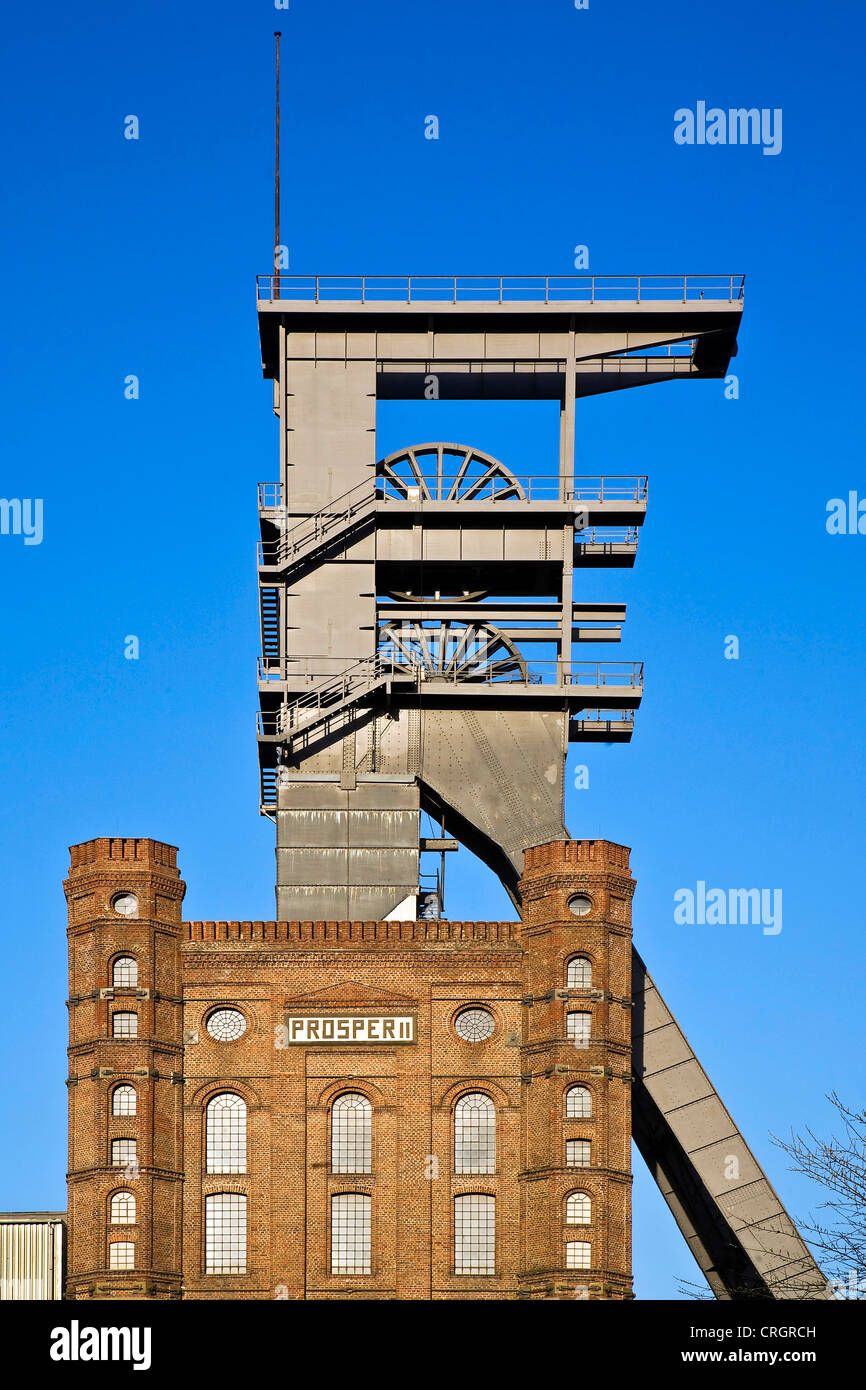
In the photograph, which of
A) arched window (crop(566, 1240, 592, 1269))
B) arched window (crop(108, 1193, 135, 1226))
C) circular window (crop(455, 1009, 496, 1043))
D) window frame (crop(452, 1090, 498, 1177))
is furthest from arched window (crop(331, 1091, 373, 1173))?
arched window (crop(566, 1240, 592, 1269))

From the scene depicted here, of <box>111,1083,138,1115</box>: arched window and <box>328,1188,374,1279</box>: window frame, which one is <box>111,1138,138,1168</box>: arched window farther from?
<box>328,1188,374,1279</box>: window frame

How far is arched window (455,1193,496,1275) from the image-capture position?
77.4m

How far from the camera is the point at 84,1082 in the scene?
254ft

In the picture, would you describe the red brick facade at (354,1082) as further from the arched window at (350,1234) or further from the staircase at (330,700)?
the staircase at (330,700)

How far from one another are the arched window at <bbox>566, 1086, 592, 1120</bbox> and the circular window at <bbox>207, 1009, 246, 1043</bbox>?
10.0 metres

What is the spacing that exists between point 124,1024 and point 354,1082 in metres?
7.10

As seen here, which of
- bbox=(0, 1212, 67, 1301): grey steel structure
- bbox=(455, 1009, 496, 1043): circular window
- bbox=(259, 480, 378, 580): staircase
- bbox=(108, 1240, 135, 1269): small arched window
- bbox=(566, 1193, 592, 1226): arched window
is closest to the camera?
bbox=(108, 1240, 135, 1269): small arched window

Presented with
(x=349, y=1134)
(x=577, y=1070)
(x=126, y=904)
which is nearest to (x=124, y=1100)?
(x=126, y=904)

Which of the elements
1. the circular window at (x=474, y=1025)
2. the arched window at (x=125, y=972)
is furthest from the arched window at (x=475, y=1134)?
the arched window at (x=125, y=972)
